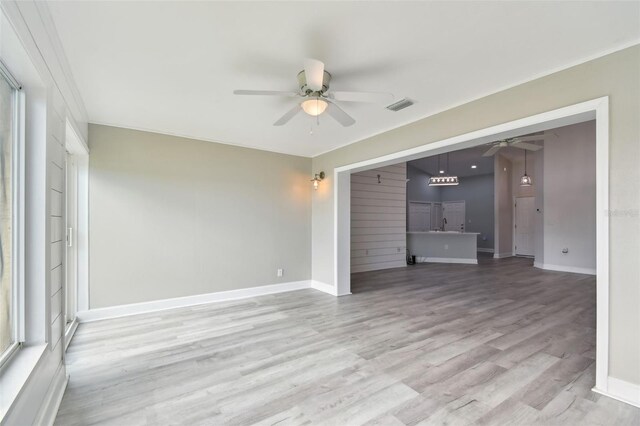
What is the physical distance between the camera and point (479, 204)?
479 inches

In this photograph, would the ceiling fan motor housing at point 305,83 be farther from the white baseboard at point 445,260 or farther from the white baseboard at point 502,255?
the white baseboard at point 502,255

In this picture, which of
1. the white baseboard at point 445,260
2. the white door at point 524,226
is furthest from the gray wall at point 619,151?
the white door at point 524,226

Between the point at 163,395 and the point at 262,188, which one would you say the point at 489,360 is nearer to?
the point at 163,395

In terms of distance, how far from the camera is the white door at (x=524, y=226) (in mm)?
10281

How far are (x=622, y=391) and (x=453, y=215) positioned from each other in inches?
454

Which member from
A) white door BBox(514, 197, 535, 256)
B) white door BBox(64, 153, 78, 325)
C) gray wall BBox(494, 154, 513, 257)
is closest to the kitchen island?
gray wall BBox(494, 154, 513, 257)

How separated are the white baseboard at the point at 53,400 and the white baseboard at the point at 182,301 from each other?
174 cm

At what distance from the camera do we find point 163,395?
2209mm

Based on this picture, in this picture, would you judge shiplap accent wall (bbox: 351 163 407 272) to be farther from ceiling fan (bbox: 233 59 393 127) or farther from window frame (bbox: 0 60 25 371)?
window frame (bbox: 0 60 25 371)

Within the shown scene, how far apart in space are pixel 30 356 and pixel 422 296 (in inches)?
194

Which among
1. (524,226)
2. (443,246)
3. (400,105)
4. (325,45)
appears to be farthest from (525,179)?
(325,45)

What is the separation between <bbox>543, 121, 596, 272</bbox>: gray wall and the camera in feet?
22.8

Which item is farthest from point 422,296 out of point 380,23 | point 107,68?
point 107,68

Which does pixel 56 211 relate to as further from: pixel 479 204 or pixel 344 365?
pixel 479 204
